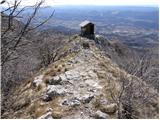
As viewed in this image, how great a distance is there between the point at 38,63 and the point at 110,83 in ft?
26.4

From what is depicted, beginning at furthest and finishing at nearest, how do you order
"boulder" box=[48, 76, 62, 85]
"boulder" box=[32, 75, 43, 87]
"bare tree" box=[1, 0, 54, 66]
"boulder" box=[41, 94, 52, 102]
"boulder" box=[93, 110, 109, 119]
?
"boulder" box=[32, 75, 43, 87], "boulder" box=[48, 76, 62, 85], "boulder" box=[41, 94, 52, 102], "boulder" box=[93, 110, 109, 119], "bare tree" box=[1, 0, 54, 66]

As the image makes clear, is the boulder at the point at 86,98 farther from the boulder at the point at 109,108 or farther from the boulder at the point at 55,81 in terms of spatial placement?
the boulder at the point at 55,81

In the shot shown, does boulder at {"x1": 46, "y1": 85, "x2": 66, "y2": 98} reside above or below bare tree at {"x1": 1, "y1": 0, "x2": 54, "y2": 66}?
below

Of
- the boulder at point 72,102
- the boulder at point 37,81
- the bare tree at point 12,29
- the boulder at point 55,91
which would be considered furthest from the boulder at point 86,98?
the bare tree at point 12,29

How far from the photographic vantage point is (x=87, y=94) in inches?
387

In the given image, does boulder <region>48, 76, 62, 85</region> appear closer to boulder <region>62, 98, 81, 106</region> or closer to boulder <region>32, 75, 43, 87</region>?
boulder <region>32, 75, 43, 87</region>

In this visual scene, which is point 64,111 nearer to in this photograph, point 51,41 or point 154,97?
point 154,97

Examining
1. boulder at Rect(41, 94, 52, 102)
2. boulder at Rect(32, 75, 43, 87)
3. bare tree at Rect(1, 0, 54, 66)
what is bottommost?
boulder at Rect(32, 75, 43, 87)

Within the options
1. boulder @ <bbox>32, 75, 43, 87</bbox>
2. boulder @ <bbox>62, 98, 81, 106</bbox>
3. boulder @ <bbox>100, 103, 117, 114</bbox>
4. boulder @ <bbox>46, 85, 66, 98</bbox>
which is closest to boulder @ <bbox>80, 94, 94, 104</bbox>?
boulder @ <bbox>62, 98, 81, 106</bbox>

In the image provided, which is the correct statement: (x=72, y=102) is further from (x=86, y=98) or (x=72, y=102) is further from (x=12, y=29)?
(x=12, y=29)

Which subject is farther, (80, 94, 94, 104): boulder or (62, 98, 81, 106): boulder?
(80, 94, 94, 104): boulder

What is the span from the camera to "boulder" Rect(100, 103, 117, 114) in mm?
8463

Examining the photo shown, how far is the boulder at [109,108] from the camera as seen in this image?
846cm

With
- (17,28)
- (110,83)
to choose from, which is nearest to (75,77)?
(110,83)
